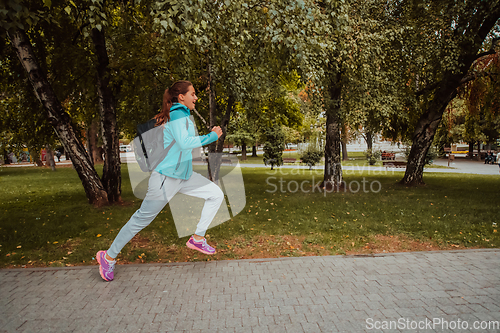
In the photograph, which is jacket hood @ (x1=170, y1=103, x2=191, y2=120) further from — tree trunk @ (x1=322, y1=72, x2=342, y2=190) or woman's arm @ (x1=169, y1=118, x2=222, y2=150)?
tree trunk @ (x1=322, y1=72, x2=342, y2=190)

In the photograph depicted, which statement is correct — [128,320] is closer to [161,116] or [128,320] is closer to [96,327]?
[96,327]

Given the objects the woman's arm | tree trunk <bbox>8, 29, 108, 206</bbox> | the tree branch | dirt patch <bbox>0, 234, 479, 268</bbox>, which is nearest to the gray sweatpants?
the woman's arm

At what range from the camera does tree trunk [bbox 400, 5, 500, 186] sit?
993 cm

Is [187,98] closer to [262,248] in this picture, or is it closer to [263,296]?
[263,296]

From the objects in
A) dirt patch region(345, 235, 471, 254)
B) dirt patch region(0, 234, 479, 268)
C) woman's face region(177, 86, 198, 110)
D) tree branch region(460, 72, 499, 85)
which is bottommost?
dirt patch region(345, 235, 471, 254)

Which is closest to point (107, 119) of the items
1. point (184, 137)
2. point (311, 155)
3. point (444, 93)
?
point (184, 137)

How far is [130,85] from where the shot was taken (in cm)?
980

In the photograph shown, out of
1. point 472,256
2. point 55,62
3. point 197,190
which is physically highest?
point 55,62

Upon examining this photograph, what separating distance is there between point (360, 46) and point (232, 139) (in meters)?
31.0

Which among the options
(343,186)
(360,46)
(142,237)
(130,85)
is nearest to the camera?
(142,237)

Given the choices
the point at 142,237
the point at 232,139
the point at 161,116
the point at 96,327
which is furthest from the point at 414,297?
the point at 232,139

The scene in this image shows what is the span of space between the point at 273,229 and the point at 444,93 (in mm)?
9074

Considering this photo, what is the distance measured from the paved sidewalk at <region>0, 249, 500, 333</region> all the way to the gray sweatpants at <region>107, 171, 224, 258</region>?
0.55 meters

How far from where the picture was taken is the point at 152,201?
12.6 ft
